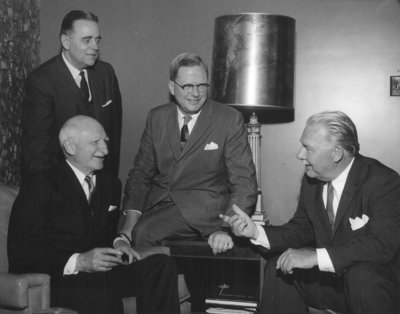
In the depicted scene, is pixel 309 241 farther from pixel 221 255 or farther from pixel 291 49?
pixel 291 49

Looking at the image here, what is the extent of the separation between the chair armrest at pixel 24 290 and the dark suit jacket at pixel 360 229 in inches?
44.4

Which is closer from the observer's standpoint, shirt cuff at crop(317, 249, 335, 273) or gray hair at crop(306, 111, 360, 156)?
shirt cuff at crop(317, 249, 335, 273)

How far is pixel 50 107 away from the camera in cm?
366

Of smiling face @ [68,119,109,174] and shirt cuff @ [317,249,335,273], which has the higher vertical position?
smiling face @ [68,119,109,174]

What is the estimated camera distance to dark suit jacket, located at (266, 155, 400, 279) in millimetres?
2658

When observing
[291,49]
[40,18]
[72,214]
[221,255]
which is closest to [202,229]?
[221,255]

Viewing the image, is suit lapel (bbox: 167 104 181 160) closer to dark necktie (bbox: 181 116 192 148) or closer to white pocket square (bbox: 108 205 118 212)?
dark necktie (bbox: 181 116 192 148)

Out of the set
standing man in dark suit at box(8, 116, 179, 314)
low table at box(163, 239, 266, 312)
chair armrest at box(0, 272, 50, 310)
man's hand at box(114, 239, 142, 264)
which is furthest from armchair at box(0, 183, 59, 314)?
low table at box(163, 239, 266, 312)

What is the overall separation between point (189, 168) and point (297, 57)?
139cm

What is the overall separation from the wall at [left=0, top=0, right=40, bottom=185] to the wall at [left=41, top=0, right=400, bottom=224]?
1.04ft

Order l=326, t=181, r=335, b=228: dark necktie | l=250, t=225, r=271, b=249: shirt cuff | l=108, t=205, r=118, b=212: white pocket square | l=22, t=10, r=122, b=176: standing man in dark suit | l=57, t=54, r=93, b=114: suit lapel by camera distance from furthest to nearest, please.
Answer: l=57, t=54, r=93, b=114: suit lapel
l=22, t=10, r=122, b=176: standing man in dark suit
l=108, t=205, r=118, b=212: white pocket square
l=250, t=225, r=271, b=249: shirt cuff
l=326, t=181, r=335, b=228: dark necktie

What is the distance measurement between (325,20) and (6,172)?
244cm

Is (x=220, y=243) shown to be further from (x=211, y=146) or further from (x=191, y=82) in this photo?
(x=191, y=82)

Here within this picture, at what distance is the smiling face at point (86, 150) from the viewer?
9.80 ft
